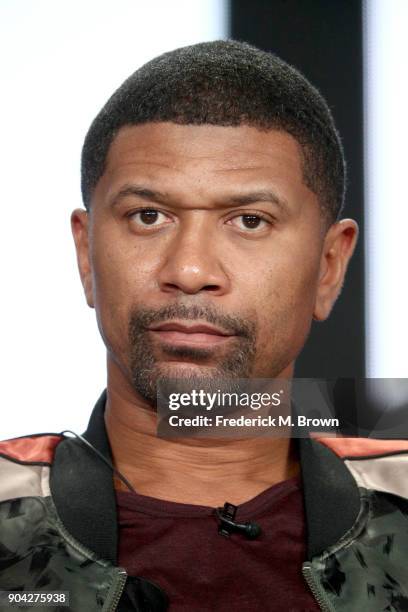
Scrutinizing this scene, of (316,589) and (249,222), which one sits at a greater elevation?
(249,222)

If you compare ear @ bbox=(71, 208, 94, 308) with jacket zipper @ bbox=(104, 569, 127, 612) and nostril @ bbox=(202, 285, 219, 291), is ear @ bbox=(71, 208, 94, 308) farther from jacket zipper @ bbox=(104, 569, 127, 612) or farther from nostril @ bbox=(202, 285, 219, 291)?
jacket zipper @ bbox=(104, 569, 127, 612)

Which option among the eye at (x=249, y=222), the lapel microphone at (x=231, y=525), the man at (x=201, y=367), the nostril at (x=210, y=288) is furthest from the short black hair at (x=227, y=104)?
the lapel microphone at (x=231, y=525)

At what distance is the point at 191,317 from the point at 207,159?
22cm

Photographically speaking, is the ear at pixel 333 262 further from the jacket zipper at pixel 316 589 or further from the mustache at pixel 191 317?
the jacket zipper at pixel 316 589

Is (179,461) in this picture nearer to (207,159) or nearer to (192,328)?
(192,328)

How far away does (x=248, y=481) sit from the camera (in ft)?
5.19

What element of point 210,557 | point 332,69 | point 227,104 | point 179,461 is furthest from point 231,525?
point 332,69

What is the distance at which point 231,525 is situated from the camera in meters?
1.44

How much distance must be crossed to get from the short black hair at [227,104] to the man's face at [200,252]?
2 cm

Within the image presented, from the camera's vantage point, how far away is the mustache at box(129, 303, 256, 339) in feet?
4.79

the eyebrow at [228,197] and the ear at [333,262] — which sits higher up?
the eyebrow at [228,197]

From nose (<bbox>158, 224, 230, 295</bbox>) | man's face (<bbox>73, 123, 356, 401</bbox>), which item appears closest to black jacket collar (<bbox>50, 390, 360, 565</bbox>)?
man's face (<bbox>73, 123, 356, 401</bbox>)

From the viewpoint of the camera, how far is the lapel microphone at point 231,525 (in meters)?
1.44

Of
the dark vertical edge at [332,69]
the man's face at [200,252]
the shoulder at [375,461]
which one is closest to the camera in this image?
the man's face at [200,252]
